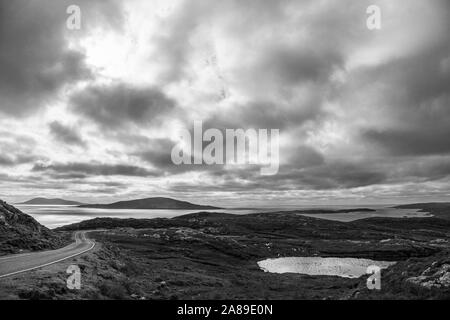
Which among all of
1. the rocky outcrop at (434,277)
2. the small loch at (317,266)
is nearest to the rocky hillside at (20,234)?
the rocky outcrop at (434,277)

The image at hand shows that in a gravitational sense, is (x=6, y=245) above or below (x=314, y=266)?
above

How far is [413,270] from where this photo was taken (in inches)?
1072

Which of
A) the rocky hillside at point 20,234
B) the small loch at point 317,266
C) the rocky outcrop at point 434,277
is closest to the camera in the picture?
the rocky outcrop at point 434,277

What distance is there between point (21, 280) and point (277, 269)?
79.3 meters

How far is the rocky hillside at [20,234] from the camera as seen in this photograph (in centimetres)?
5162

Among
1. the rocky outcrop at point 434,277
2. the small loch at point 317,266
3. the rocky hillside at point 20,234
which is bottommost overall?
the small loch at point 317,266

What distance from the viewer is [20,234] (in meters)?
56.6

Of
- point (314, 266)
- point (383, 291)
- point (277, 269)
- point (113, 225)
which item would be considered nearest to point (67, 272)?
point (383, 291)

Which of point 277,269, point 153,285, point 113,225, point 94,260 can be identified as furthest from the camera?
point 113,225

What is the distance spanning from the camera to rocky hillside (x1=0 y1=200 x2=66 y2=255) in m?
51.6

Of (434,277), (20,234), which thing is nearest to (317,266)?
(434,277)

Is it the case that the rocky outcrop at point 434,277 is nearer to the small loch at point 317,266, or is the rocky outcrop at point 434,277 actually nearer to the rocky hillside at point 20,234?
the rocky hillside at point 20,234
